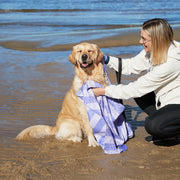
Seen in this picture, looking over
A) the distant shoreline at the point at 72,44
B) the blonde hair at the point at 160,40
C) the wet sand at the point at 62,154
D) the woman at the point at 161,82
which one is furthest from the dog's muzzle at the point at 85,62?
the distant shoreline at the point at 72,44

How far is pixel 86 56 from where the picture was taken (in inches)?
136

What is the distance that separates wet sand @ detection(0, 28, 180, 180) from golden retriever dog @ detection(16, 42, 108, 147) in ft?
0.33

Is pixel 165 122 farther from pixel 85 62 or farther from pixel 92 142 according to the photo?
pixel 85 62

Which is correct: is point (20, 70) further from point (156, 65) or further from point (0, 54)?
point (156, 65)

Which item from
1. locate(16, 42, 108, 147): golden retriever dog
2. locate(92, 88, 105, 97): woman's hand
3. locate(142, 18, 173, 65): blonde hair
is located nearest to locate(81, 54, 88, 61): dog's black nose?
locate(16, 42, 108, 147): golden retriever dog

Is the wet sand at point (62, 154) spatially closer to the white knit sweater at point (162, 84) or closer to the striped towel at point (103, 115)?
the striped towel at point (103, 115)

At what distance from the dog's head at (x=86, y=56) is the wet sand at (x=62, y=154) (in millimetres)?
974

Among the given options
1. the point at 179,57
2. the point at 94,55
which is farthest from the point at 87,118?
the point at 179,57

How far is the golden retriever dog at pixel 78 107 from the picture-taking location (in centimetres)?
351

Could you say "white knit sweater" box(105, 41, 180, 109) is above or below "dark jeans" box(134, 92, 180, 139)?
above

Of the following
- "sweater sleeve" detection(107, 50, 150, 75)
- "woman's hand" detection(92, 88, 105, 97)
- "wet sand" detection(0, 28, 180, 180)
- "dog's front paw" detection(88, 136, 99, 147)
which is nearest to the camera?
"wet sand" detection(0, 28, 180, 180)

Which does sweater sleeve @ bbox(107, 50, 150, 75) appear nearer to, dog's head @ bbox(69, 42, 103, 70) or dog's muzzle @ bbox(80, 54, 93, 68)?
dog's head @ bbox(69, 42, 103, 70)

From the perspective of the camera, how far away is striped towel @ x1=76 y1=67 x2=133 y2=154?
134 inches

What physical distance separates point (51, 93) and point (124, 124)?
2.00m
